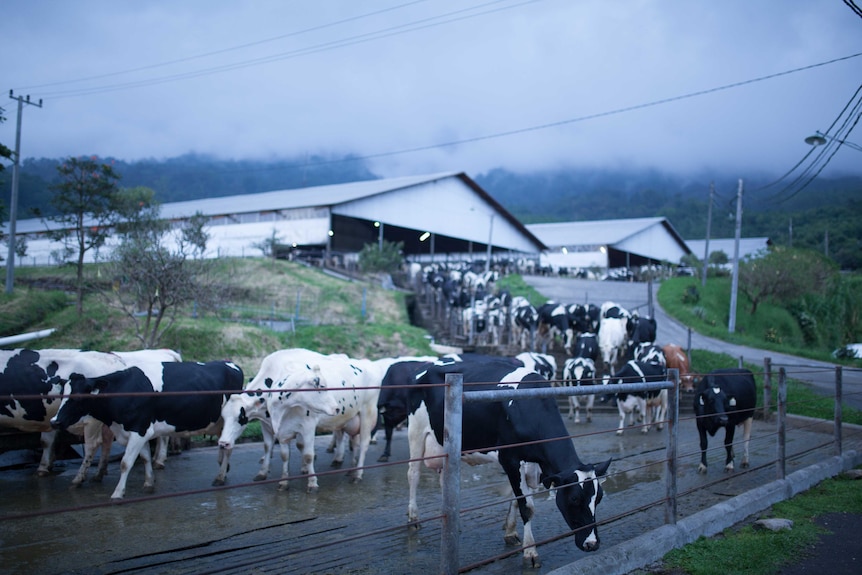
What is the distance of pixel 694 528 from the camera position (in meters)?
5.92

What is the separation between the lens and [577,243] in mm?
63281

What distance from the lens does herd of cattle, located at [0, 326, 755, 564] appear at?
575cm

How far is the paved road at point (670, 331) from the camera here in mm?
18438

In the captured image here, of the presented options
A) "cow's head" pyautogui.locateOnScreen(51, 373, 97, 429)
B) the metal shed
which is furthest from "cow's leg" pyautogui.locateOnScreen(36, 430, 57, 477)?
the metal shed

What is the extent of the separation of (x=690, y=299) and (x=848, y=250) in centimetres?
4187

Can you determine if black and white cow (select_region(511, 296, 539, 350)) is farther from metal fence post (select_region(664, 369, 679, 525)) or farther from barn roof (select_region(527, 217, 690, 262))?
barn roof (select_region(527, 217, 690, 262))

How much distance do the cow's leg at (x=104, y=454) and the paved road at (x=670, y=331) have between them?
15.1 m

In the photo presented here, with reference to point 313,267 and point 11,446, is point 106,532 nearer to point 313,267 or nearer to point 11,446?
point 11,446

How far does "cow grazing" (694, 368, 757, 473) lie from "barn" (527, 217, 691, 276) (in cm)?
4696

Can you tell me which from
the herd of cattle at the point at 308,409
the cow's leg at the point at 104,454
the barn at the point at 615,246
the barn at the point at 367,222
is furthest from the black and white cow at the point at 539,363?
the barn at the point at 615,246

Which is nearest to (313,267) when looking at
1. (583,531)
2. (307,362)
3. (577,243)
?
(307,362)

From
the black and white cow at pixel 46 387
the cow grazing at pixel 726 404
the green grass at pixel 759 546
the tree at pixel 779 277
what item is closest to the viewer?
the green grass at pixel 759 546

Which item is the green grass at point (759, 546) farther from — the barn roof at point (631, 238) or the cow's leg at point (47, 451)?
the barn roof at point (631, 238)

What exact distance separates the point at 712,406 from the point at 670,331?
69.2ft
